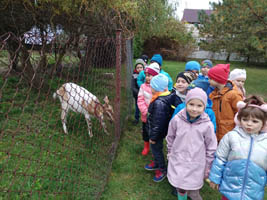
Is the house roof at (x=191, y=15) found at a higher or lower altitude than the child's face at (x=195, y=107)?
higher

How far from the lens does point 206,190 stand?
269 cm

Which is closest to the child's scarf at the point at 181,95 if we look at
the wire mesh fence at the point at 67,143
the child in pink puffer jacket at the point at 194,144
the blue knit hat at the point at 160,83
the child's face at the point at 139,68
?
the blue knit hat at the point at 160,83

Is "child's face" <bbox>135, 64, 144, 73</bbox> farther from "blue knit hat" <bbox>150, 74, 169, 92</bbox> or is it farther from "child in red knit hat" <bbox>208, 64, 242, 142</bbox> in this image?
"child in red knit hat" <bbox>208, 64, 242, 142</bbox>

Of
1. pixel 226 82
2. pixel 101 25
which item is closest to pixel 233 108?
pixel 226 82

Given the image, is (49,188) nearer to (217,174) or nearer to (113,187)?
(113,187)

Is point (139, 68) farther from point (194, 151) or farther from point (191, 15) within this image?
point (191, 15)

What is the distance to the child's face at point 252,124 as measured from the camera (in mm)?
1626

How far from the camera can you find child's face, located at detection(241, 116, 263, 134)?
1.63 meters

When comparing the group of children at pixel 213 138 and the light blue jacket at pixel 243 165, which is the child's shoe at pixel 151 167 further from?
the light blue jacket at pixel 243 165

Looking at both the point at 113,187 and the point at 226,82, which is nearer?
the point at 226,82

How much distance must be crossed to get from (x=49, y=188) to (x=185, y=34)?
19.4 metres

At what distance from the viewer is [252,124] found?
1625mm

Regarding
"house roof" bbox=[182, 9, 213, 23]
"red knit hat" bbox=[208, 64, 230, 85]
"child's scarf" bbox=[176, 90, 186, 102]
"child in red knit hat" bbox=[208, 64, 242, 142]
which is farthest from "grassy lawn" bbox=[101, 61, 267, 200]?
"house roof" bbox=[182, 9, 213, 23]

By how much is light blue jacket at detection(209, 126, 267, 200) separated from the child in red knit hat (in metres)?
0.74
